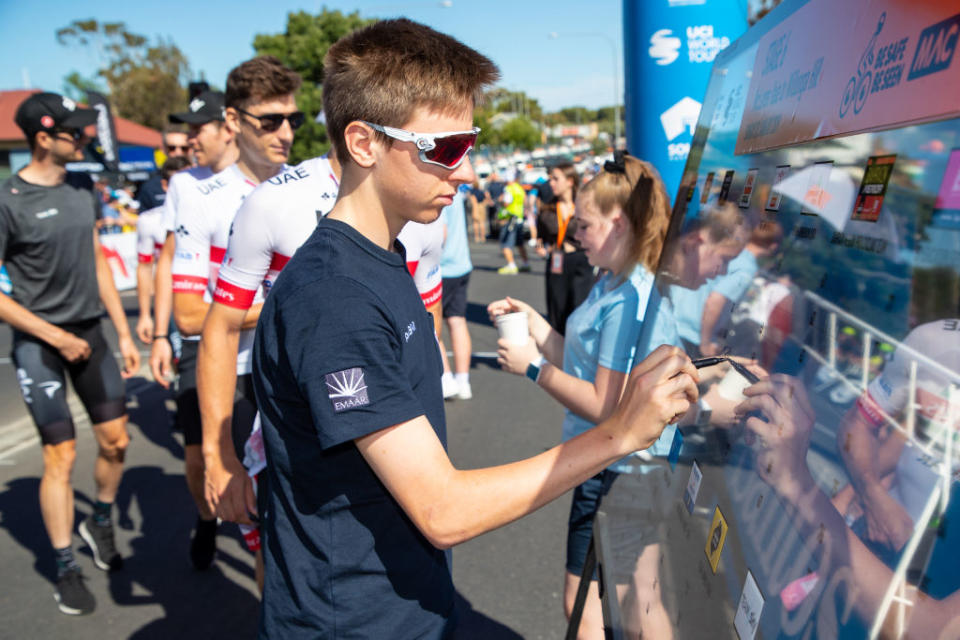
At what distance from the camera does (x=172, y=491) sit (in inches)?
187

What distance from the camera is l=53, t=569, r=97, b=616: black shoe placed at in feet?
11.0

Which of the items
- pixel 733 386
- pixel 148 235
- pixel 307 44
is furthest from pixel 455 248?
pixel 307 44

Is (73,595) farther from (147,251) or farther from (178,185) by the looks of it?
(147,251)

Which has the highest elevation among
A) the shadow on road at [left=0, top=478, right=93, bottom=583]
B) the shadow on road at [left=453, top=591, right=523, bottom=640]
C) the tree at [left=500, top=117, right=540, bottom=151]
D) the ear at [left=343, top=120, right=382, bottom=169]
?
the ear at [left=343, top=120, right=382, bottom=169]

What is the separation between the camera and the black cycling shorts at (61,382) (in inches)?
136

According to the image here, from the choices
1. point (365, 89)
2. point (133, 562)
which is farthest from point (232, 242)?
point (133, 562)

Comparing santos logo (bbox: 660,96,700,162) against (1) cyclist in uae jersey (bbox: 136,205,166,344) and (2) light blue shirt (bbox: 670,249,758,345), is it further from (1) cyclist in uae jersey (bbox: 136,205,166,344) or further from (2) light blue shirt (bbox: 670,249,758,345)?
(1) cyclist in uae jersey (bbox: 136,205,166,344)

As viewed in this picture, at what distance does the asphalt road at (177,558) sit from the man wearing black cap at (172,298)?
0.98ft

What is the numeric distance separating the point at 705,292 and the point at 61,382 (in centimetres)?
331

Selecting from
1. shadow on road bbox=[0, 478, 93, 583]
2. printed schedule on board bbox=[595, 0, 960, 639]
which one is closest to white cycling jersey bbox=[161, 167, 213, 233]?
shadow on road bbox=[0, 478, 93, 583]

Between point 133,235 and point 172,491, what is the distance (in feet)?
37.7

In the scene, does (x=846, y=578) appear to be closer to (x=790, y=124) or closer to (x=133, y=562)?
(x=790, y=124)

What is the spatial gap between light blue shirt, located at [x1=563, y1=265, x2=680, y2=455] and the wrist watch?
12 cm

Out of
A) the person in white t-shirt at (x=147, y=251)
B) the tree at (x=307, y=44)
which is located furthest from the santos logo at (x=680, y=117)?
the tree at (x=307, y=44)
